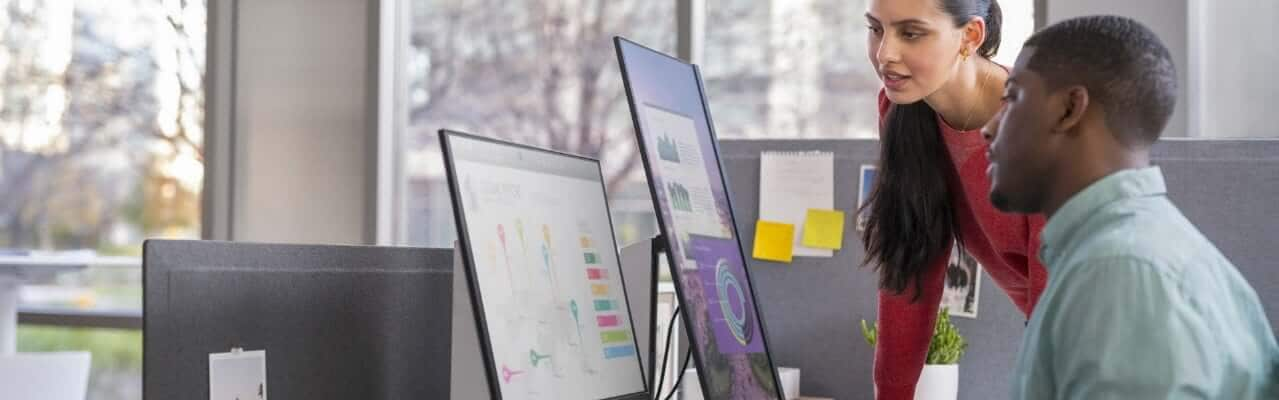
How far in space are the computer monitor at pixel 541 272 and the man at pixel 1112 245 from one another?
47 centimetres

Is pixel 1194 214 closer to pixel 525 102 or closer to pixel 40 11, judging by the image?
pixel 525 102

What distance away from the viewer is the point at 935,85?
173 centimetres

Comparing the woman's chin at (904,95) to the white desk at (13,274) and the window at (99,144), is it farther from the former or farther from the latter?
the window at (99,144)

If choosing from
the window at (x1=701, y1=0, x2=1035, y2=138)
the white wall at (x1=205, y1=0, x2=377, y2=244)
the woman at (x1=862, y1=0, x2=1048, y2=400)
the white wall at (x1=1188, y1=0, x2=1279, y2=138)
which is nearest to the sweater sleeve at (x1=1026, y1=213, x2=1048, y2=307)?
the woman at (x1=862, y1=0, x2=1048, y2=400)

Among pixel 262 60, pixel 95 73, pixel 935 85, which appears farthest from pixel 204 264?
pixel 95 73

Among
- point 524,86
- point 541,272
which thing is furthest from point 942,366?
point 524,86

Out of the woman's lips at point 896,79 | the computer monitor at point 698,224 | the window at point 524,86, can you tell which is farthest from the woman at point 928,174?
the window at point 524,86

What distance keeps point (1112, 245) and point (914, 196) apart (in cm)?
91

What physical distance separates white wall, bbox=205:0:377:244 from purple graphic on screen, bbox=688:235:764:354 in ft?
9.82

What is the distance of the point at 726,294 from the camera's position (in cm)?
157

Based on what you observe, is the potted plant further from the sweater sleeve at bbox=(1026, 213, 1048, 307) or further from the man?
the man

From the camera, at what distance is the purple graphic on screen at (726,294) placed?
1498 millimetres

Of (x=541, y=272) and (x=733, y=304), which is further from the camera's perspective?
(x=733, y=304)

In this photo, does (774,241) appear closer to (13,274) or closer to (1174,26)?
(1174,26)
